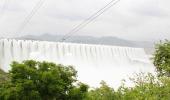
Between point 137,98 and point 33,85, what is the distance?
7.67 m

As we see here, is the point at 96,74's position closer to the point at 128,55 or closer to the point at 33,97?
the point at 128,55

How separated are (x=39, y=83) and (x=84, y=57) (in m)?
87.0

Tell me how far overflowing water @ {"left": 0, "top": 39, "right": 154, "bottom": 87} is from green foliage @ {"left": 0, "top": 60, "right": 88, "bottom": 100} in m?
76.4

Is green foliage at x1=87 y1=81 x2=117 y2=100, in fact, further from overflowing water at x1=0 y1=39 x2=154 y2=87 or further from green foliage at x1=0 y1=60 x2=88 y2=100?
overflowing water at x1=0 y1=39 x2=154 y2=87

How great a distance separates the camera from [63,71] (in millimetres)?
32125

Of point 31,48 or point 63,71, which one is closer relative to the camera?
point 63,71

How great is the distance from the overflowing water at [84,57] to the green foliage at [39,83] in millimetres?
76419

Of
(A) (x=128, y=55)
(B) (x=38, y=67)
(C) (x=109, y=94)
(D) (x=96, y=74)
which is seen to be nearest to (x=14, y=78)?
(B) (x=38, y=67)

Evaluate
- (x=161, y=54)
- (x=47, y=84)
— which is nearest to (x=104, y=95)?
(x=47, y=84)

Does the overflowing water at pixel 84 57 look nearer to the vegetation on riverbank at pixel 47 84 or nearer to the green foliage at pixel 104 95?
the green foliage at pixel 104 95

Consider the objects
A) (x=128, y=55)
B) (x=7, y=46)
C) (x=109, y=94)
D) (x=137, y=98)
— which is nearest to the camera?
(x=137, y=98)

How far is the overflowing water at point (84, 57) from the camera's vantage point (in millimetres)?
109750

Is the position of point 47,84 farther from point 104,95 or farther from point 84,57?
point 84,57

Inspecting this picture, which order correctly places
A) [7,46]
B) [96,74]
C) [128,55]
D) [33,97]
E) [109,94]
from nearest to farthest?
[33,97] < [109,94] < [7,46] < [96,74] < [128,55]
